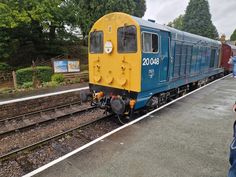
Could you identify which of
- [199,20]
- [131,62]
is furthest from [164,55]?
[199,20]

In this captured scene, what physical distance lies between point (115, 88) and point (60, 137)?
2448mm

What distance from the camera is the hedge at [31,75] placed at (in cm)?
1336

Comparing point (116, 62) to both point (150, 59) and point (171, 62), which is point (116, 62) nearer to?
point (150, 59)

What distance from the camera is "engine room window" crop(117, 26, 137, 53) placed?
19.3ft

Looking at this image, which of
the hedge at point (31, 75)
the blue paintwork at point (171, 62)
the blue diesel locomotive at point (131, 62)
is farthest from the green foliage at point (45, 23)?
the blue diesel locomotive at point (131, 62)

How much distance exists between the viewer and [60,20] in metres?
17.7

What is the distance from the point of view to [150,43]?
621 centimetres

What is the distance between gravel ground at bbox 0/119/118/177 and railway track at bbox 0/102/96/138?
1.62m

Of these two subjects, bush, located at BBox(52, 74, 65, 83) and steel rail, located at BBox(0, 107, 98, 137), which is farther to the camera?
bush, located at BBox(52, 74, 65, 83)

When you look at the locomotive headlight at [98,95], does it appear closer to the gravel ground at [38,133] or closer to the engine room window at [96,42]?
the gravel ground at [38,133]

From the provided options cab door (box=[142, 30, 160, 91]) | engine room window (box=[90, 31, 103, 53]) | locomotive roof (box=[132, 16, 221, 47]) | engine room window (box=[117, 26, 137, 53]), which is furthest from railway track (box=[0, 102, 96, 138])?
locomotive roof (box=[132, 16, 221, 47])

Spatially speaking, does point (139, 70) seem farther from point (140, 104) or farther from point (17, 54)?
point (17, 54)

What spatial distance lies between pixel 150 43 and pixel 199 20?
38156 mm

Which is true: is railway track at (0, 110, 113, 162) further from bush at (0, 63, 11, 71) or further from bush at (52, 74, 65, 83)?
bush at (0, 63, 11, 71)
